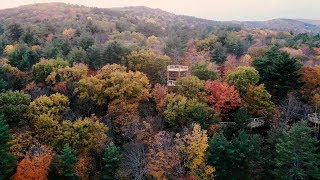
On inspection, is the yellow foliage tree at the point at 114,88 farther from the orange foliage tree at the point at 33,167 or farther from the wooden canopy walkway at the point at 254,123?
the orange foliage tree at the point at 33,167

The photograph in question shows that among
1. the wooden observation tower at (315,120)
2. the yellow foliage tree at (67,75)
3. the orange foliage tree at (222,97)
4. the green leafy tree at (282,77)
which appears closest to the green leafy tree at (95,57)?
the yellow foliage tree at (67,75)

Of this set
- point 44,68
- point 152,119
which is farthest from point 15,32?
point 152,119

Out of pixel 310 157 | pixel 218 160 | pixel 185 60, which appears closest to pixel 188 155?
pixel 218 160

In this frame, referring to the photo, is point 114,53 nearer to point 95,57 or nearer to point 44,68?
point 95,57

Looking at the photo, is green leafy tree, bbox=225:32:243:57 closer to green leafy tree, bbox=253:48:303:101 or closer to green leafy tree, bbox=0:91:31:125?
green leafy tree, bbox=253:48:303:101

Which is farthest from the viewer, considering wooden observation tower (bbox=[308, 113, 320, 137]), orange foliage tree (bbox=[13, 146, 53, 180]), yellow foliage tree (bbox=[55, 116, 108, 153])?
wooden observation tower (bbox=[308, 113, 320, 137])

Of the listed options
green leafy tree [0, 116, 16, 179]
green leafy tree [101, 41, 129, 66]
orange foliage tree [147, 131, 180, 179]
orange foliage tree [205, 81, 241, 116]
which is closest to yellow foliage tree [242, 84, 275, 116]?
orange foliage tree [205, 81, 241, 116]
